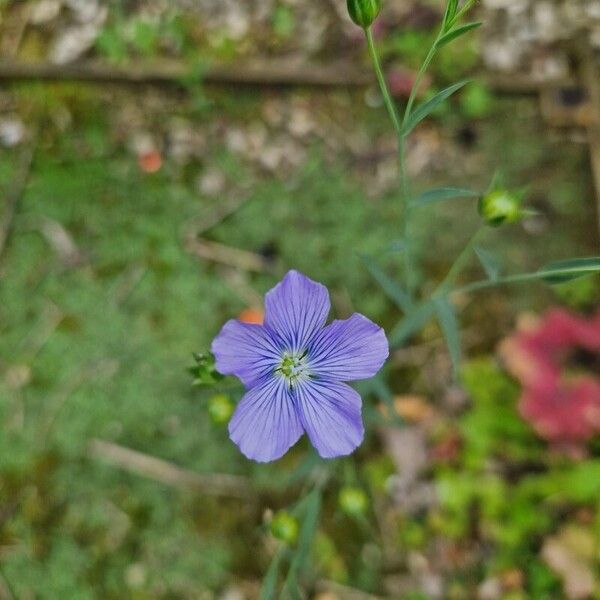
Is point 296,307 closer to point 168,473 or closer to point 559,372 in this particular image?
point 168,473

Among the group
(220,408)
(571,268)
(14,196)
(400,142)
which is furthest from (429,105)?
(14,196)

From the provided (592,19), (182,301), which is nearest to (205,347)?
(182,301)

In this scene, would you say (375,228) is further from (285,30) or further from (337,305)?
(285,30)

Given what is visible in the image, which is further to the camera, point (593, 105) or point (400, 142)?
point (593, 105)

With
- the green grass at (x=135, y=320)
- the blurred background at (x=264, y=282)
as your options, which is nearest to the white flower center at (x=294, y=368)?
the blurred background at (x=264, y=282)

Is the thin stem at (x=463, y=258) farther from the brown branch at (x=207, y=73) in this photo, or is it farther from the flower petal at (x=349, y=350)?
the flower petal at (x=349, y=350)

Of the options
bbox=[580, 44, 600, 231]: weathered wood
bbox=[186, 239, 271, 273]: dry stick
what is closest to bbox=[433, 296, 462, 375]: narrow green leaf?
bbox=[186, 239, 271, 273]: dry stick
